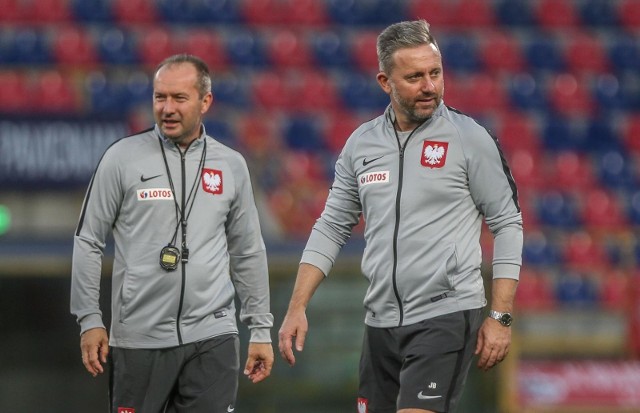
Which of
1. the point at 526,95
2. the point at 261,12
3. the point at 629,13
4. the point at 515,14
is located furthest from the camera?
the point at 629,13

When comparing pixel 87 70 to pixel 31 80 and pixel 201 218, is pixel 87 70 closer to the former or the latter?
pixel 31 80

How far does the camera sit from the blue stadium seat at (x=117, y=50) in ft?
46.8

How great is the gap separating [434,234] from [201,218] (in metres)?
0.91

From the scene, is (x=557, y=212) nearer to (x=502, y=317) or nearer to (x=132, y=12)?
(x=132, y=12)

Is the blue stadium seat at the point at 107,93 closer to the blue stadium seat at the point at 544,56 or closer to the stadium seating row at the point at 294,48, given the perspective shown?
the stadium seating row at the point at 294,48

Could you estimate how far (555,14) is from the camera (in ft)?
54.2

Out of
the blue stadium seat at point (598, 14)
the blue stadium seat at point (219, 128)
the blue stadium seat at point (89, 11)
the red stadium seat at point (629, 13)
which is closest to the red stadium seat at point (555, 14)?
the blue stadium seat at point (598, 14)

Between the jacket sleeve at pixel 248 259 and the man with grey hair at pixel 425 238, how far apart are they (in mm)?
370

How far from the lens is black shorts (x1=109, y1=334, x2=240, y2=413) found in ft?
15.3

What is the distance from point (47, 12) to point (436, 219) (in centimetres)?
1113

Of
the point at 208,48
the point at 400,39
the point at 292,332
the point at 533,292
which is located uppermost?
the point at 400,39

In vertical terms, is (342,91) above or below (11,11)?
below

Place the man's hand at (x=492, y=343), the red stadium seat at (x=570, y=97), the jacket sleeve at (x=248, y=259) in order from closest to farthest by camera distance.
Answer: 1. the man's hand at (x=492, y=343)
2. the jacket sleeve at (x=248, y=259)
3. the red stadium seat at (x=570, y=97)

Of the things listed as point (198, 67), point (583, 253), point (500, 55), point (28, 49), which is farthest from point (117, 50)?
point (198, 67)
